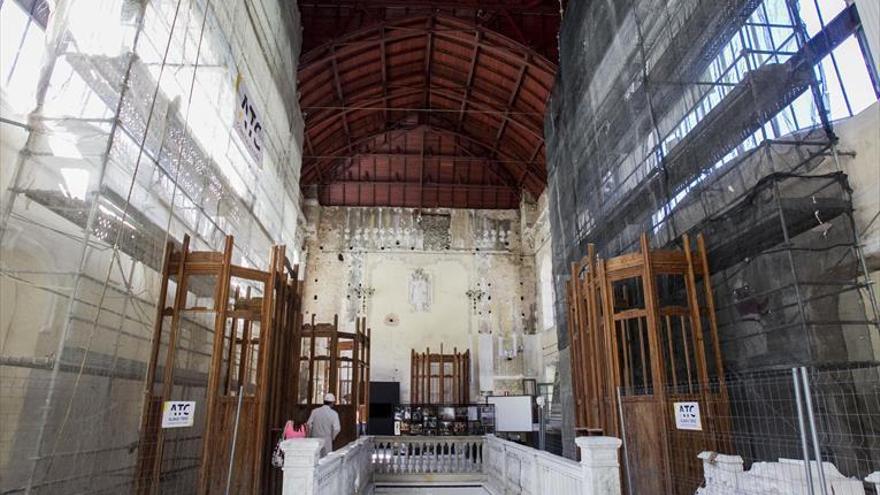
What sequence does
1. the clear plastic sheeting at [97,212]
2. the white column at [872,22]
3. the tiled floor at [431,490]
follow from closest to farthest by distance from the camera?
the white column at [872,22] → the clear plastic sheeting at [97,212] → the tiled floor at [431,490]

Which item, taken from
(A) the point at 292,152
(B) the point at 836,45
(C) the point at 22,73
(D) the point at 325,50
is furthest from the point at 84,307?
(D) the point at 325,50

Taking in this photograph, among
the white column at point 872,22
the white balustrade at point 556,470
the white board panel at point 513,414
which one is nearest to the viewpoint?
the white column at point 872,22

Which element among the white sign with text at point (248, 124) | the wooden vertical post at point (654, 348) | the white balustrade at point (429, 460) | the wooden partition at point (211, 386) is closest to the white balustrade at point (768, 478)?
the wooden vertical post at point (654, 348)

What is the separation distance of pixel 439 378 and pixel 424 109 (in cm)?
927

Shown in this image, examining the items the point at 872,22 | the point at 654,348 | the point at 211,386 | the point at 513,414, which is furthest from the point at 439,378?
the point at 872,22

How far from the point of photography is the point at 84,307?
4.34 m

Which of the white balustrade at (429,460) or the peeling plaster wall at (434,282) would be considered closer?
the white balustrade at (429,460)

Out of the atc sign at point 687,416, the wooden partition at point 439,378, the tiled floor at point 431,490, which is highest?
the wooden partition at point 439,378

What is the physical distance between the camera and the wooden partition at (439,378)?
17.8 metres

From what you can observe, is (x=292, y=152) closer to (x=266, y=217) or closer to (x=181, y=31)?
(x=266, y=217)

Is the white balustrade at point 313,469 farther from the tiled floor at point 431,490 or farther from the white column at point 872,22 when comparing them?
the white column at point 872,22

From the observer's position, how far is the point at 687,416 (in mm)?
5059

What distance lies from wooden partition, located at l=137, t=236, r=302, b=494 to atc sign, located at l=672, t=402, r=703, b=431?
14.9 feet

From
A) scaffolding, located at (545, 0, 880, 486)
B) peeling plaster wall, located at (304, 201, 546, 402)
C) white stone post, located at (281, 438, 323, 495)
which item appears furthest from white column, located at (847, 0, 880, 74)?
peeling plaster wall, located at (304, 201, 546, 402)
